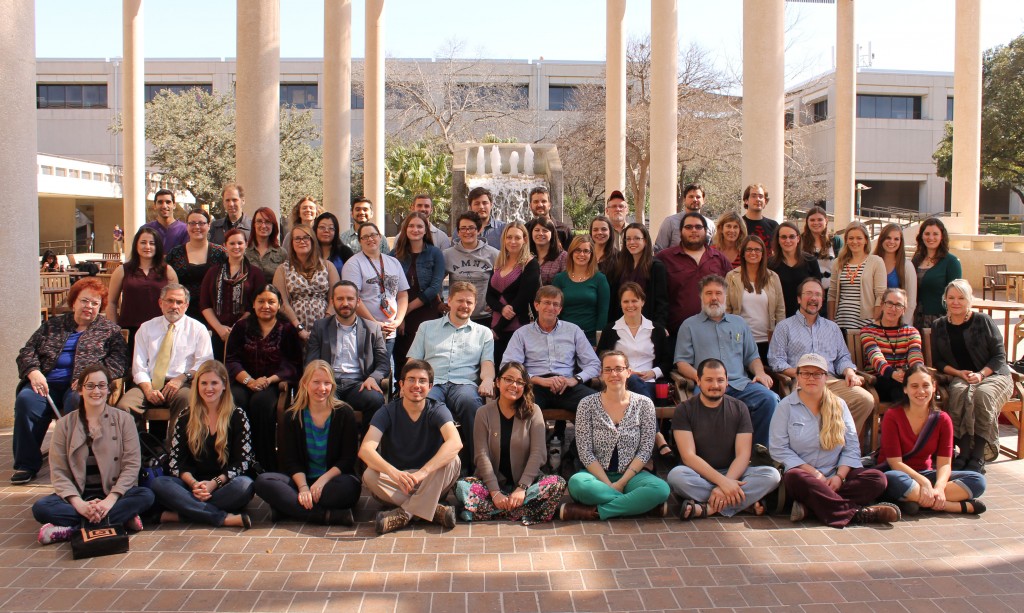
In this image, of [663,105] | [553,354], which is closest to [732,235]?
[553,354]

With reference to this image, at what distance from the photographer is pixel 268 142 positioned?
10.3 metres

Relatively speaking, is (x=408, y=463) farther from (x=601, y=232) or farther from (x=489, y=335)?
(x=601, y=232)

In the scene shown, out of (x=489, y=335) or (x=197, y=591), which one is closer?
(x=197, y=591)

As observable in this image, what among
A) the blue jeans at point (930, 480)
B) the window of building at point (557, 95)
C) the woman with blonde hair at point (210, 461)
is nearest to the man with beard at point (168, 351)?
the woman with blonde hair at point (210, 461)

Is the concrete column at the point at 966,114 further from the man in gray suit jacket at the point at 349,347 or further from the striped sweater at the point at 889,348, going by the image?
the man in gray suit jacket at the point at 349,347

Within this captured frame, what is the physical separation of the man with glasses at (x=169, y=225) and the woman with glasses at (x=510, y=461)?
4.15 meters

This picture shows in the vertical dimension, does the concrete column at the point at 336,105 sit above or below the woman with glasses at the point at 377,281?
above

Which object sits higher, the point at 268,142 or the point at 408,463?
the point at 268,142

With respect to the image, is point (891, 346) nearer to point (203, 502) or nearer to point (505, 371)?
point (505, 371)

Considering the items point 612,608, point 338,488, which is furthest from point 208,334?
point 612,608

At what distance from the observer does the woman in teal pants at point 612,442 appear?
5754 mm

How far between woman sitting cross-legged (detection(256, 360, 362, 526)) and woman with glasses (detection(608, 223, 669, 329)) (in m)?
2.63

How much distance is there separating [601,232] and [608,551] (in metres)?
3.35

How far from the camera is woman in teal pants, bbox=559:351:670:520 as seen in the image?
575 centimetres
